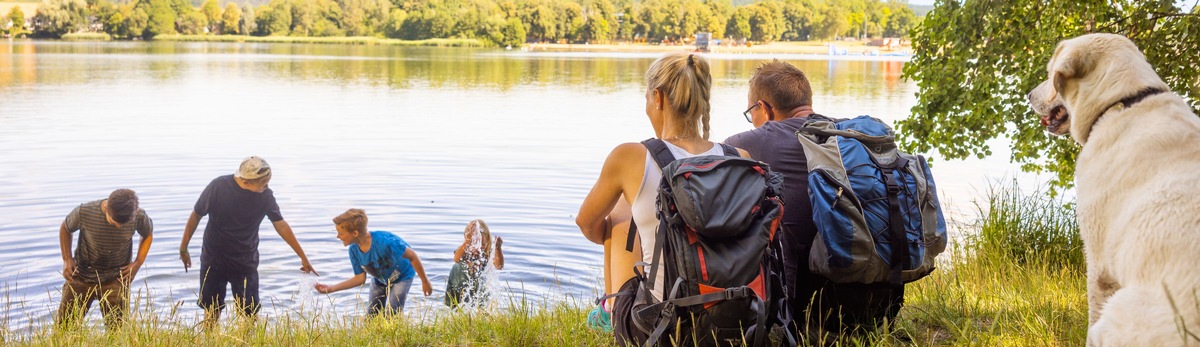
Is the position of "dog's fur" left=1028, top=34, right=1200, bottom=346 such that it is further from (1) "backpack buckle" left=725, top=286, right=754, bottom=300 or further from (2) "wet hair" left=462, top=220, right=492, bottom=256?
(2) "wet hair" left=462, top=220, right=492, bottom=256

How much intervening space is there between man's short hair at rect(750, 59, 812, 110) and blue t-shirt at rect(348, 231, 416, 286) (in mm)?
3706

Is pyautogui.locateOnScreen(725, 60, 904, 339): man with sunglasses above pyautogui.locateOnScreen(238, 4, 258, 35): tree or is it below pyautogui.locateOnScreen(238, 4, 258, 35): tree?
below

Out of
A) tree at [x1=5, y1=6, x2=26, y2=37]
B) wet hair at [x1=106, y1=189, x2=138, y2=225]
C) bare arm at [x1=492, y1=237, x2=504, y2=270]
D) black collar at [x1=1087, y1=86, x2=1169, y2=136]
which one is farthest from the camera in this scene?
tree at [x1=5, y1=6, x2=26, y2=37]

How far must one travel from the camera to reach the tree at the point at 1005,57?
5.73 m

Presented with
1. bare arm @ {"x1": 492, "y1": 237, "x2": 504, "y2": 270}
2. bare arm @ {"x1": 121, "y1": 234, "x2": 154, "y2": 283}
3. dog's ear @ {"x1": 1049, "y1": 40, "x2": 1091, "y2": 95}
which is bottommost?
bare arm @ {"x1": 492, "y1": 237, "x2": 504, "y2": 270}

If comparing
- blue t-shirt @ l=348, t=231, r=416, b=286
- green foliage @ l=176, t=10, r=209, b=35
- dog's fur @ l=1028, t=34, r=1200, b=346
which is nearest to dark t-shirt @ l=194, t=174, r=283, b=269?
blue t-shirt @ l=348, t=231, r=416, b=286

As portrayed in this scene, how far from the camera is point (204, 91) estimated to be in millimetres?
31062

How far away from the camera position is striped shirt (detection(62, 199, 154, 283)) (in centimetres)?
657

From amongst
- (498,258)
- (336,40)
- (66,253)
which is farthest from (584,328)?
(336,40)

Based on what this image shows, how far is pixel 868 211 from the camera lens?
3.59 meters

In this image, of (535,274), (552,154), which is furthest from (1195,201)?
(552,154)

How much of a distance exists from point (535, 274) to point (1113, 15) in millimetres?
5555

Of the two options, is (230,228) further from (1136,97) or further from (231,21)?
A: (231,21)

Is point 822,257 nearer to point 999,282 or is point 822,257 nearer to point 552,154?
point 999,282
